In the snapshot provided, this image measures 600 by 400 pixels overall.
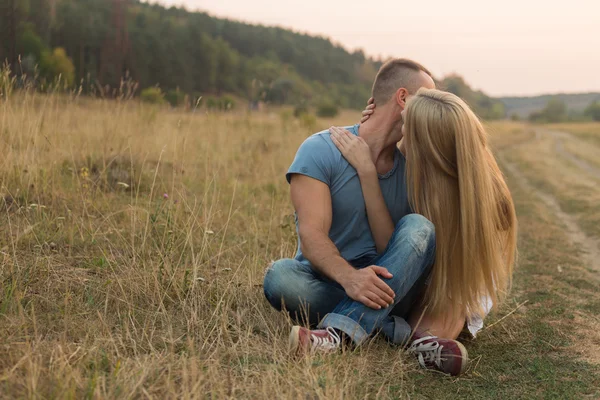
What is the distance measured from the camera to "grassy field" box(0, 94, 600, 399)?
225cm

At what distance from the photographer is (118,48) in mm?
14758

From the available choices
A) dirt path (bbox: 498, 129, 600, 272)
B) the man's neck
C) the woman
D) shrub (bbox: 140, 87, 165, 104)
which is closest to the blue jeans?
the woman

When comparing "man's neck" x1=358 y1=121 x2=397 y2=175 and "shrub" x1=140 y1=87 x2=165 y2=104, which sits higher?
"man's neck" x1=358 y1=121 x2=397 y2=175

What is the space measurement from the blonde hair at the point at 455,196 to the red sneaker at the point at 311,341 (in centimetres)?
56

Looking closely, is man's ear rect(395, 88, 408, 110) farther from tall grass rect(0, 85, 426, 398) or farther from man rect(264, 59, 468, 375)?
tall grass rect(0, 85, 426, 398)

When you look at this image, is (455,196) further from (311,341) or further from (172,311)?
(172,311)

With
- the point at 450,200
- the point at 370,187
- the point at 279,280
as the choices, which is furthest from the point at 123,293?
the point at 450,200

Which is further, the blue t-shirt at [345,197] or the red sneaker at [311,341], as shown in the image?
the blue t-shirt at [345,197]

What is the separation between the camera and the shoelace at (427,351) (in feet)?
9.00

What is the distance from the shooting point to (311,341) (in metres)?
2.61

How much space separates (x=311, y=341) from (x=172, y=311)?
800 mm

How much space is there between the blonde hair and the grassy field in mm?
326

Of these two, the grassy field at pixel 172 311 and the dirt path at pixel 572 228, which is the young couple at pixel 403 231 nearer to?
the grassy field at pixel 172 311

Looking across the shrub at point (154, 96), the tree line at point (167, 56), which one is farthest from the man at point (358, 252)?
the shrub at point (154, 96)
